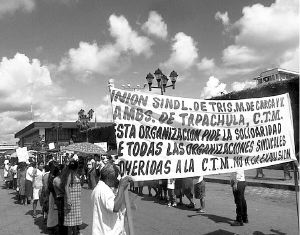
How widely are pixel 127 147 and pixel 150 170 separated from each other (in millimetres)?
409

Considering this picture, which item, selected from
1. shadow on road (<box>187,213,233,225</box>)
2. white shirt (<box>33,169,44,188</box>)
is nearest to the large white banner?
shadow on road (<box>187,213,233,225</box>)

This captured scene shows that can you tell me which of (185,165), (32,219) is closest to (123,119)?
(185,165)

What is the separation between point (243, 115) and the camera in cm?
523

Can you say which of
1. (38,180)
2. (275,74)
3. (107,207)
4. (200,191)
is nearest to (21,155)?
(38,180)

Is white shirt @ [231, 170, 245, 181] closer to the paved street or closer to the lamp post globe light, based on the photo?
the paved street

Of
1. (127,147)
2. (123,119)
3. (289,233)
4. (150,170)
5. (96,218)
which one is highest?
(123,119)

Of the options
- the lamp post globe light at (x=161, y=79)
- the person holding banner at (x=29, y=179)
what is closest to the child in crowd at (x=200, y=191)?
the person holding banner at (x=29, y=179)

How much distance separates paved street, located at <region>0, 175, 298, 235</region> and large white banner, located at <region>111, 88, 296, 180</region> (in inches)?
124

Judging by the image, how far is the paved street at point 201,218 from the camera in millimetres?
8078

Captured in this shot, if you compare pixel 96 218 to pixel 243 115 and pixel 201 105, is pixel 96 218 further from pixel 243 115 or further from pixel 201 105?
pixel 243 115

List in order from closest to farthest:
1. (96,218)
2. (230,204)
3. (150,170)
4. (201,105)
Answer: (96,218) < (150,170) < (201,105) < (230,204)

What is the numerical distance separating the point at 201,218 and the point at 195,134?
516 centimetres

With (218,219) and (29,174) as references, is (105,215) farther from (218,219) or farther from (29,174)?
(29,174)

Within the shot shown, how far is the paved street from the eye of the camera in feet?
26.5
